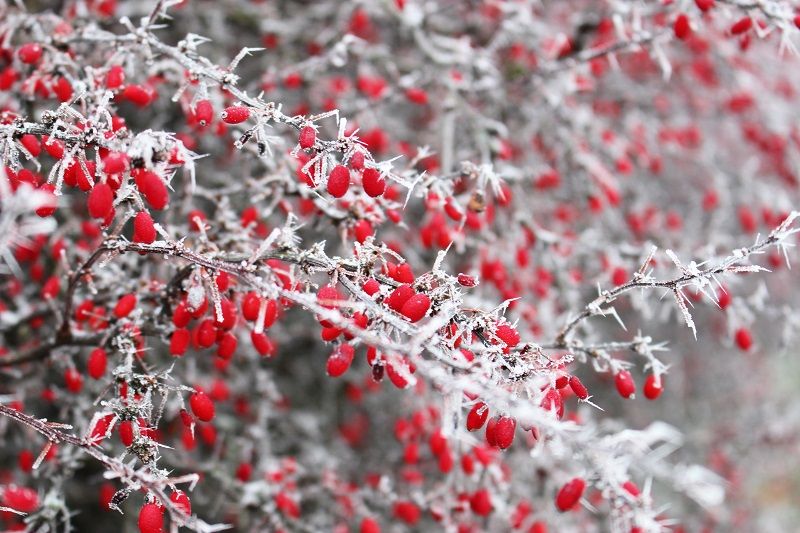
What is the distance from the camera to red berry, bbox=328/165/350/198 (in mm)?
1754

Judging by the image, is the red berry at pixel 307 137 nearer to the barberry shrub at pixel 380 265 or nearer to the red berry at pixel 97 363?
the barberry shrub at pixel 380 265

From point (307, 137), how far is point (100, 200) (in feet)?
1.50

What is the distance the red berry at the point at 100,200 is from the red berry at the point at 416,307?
667mm

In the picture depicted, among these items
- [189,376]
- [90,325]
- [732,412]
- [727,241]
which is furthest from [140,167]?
[732,412]

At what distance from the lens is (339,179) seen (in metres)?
1.76

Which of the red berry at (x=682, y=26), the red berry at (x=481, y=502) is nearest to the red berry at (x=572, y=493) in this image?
the red berry at (x=481, y=502)

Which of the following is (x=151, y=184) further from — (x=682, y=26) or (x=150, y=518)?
(x=682, y=26)

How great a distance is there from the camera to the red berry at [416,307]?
161 cm

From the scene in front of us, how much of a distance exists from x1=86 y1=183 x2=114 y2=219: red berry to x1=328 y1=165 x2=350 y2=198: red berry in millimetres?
481

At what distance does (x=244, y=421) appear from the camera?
3891mm

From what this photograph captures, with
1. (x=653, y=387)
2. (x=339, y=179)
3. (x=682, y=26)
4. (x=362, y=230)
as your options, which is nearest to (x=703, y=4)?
(x=682, y=26)

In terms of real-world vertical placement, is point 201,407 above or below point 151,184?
below

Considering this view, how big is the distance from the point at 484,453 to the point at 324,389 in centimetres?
184

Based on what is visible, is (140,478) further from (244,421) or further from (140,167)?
→ (244,421)
